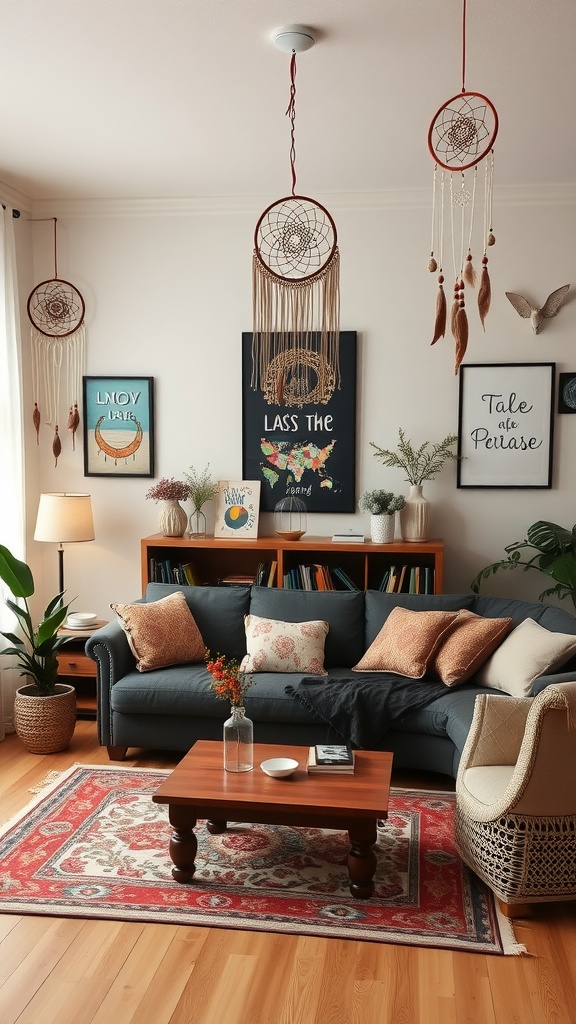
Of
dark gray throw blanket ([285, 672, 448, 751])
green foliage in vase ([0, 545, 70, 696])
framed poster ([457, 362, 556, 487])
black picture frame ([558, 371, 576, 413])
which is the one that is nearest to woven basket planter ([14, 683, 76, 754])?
green foliage in vase ([0, 545, 70, 696])

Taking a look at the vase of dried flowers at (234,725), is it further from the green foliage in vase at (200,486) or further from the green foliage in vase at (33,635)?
the green foliage in vase at (200,486)

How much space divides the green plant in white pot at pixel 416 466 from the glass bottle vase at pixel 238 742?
1913mm

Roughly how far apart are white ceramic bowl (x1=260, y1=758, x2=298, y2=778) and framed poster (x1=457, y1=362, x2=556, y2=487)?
2.21 metres

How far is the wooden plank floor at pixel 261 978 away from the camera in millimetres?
2398

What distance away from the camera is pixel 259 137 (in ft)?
13.3

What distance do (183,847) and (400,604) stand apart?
1.87 meters

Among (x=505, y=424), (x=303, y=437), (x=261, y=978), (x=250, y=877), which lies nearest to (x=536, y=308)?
(x=505, y=424)

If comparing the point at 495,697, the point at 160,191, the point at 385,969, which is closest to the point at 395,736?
the point at 495,697

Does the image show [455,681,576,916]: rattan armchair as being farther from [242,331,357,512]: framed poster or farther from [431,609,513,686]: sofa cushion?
[242,331,357,512]: framed poster

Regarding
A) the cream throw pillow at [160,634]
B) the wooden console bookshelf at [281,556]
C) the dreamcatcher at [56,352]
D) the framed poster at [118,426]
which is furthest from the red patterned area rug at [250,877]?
the dreamcatcher at [56,352]

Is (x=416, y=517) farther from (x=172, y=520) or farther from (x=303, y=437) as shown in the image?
(x=172, y=520)

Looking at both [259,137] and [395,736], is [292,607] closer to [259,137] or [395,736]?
[395,736]

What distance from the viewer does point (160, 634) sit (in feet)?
14.4

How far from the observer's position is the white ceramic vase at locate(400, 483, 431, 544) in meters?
4.83
